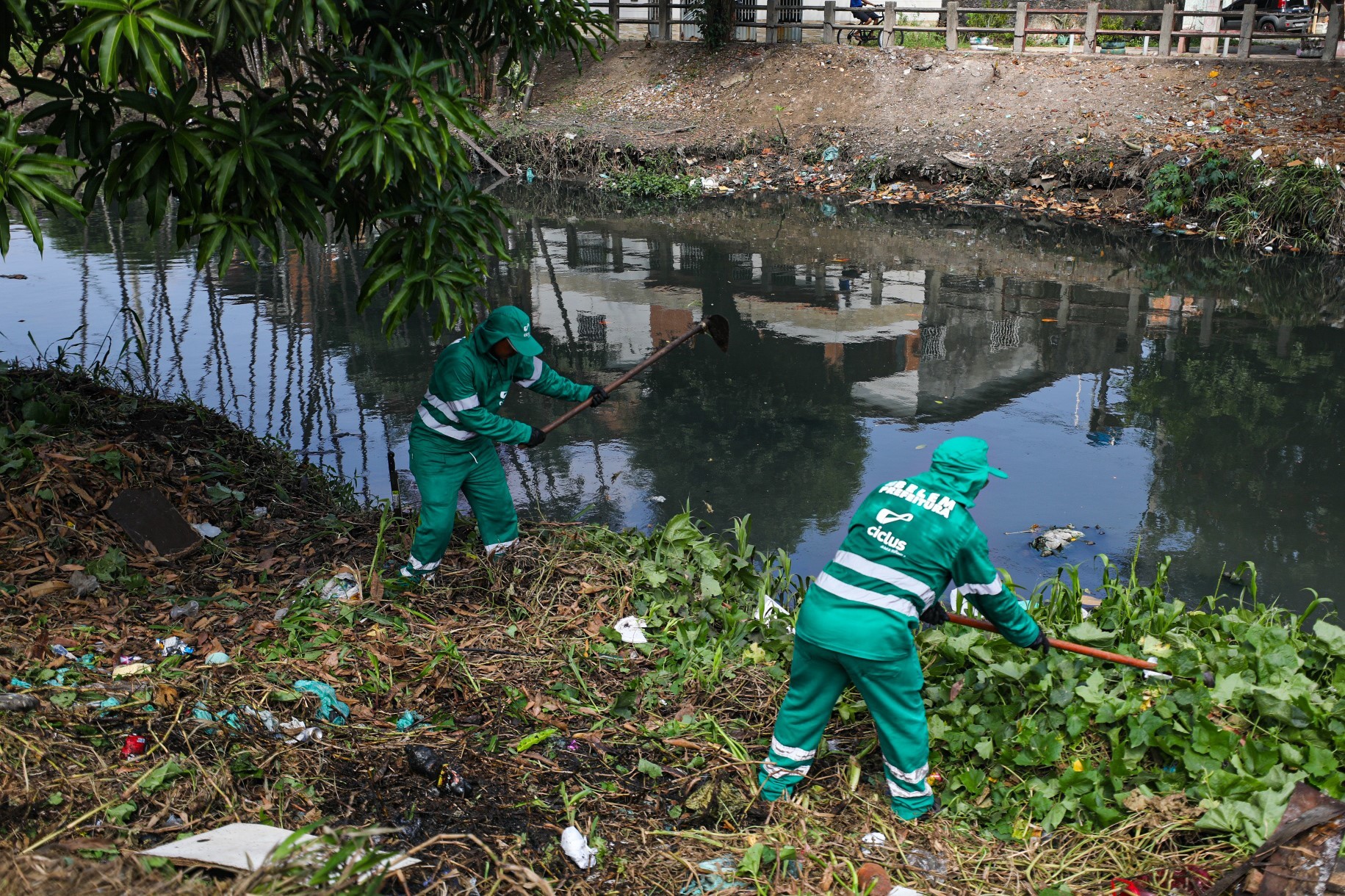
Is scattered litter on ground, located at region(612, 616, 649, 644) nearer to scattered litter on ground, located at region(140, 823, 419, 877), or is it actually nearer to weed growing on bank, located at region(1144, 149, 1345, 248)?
scattered litter on ground, located at region(140, 823, 419, 877)

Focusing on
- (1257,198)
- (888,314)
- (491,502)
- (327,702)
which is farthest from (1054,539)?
(1257,198)

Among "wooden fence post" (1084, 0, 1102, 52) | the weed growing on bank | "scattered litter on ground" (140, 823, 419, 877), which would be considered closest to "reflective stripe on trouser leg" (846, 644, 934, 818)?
"scattered litter on ground" (140, 823, 419, 877)

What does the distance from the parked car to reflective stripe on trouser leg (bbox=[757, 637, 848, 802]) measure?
65.6 ft

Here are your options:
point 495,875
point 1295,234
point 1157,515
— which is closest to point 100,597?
point 495,875

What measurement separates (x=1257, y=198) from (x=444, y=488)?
13.1m

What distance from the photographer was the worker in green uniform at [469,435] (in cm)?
523

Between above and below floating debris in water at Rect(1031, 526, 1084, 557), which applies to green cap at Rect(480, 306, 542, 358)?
above

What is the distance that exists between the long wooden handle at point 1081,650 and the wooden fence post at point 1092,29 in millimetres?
18553

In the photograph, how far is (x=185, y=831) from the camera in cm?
321

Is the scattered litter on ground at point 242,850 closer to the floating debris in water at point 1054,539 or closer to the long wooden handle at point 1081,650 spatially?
the long wooden handle at point 1081,650

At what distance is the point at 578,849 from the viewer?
3.51 m

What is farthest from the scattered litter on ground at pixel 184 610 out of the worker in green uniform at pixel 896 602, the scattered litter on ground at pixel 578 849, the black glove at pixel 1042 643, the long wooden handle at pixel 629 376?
the black glove at pixel 1042 643

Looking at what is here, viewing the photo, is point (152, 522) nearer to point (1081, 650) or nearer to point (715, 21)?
point (1081, 650)

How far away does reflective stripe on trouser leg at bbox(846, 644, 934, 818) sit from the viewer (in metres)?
3.69
